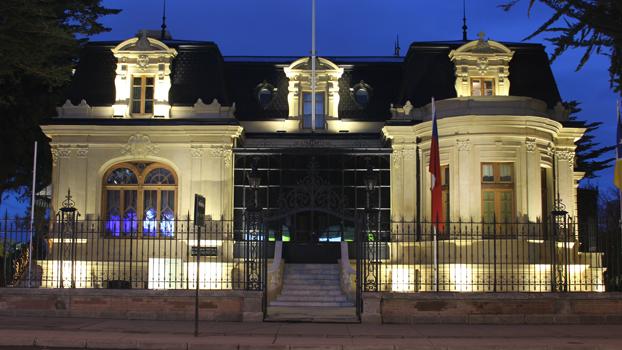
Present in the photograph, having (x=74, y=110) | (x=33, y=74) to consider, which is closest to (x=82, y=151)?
(x=74, y=110)

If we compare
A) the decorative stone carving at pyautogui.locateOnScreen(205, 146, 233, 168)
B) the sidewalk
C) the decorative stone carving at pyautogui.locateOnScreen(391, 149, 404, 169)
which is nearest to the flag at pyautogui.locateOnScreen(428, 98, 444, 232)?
the decorative stone carving at pyautogui.locateOnScreen(391, 149, 404, 169)

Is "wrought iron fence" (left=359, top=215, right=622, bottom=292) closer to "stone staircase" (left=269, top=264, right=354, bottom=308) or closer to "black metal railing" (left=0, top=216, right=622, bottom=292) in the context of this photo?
"black metal railing" (left=0, top=216, right=622, bottom=292)

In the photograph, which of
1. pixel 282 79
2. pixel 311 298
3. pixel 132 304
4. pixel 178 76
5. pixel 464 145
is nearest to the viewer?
pixel 132 304

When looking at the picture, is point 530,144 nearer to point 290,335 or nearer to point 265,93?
point 265,93

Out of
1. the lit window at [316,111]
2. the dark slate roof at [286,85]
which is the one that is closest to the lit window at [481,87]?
the dark slate roof at [286,85]

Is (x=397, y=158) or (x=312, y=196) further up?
(x=397, y=158)

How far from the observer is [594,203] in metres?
43.3

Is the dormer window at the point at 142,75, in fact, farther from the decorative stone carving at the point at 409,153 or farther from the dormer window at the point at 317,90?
the decorative stone carving at the point at 409,153

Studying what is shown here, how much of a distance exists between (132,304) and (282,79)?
15.4m

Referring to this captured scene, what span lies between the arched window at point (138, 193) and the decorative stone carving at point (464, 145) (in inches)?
427

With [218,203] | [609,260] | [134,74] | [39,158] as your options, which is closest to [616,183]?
[609,260]

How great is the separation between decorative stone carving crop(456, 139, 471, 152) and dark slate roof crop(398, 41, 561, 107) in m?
2.52

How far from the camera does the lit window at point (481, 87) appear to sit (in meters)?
31.3

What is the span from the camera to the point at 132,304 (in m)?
21.1
